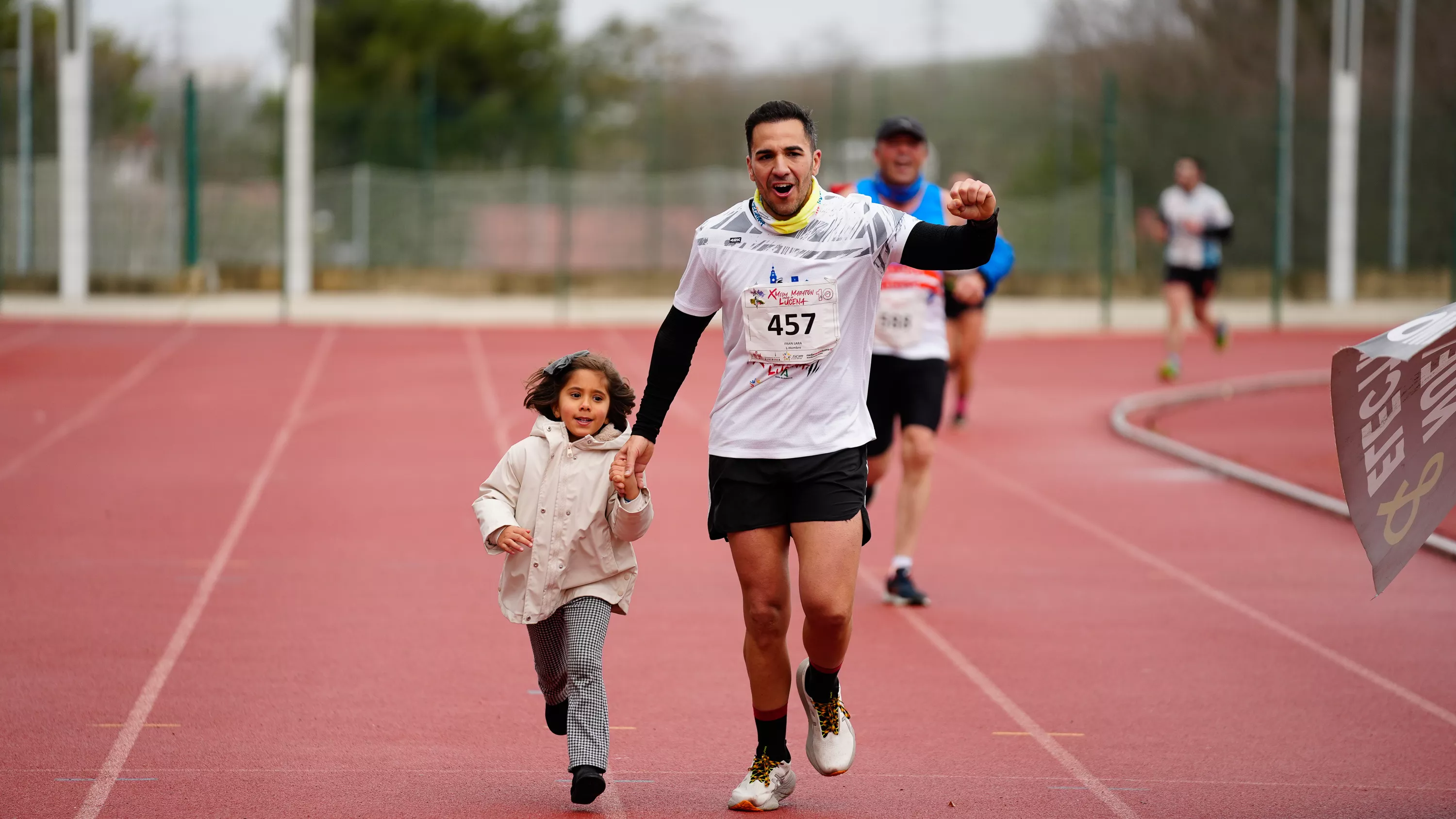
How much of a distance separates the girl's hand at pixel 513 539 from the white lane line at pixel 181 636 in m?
1.30

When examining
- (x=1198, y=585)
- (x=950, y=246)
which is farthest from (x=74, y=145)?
(x=950, y=246)

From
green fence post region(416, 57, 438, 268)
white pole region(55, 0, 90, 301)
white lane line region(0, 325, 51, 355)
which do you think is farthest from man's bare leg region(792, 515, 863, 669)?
green fence post region(416, 57, 438, 268)

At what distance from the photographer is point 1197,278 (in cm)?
1698

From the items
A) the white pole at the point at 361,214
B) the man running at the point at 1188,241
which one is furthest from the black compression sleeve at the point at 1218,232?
the white pole at the point at 361,214

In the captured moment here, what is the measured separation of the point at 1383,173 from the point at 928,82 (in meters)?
40.8

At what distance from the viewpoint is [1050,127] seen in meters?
36.4

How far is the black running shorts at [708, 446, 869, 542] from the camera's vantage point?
4.76 metres

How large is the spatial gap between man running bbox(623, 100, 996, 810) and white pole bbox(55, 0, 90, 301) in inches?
944

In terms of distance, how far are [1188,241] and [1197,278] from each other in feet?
1.21

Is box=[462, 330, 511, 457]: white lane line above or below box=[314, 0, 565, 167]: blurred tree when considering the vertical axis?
below

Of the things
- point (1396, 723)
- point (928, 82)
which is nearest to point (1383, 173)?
point (1396, 723)

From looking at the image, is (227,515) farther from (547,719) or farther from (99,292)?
(99,292)

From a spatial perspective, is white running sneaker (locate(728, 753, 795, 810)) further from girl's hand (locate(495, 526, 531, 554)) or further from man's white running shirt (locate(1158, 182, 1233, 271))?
man's white running shirt (locate(1158, 182, 1233, 271))

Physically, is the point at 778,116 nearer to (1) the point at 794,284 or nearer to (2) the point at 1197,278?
(1) the point at 794,284
